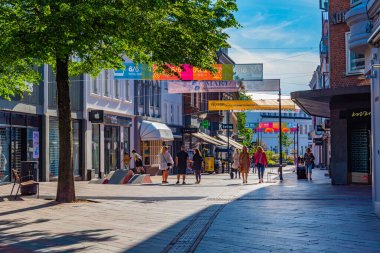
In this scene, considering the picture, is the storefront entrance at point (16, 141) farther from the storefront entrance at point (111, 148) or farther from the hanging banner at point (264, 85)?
the hanging banner at point (264, 85)

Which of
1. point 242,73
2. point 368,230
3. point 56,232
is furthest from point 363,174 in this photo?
point 56,232

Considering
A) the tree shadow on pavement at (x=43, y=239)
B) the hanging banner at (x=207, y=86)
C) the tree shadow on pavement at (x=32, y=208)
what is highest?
the hanging banner at (x=207, y=86)

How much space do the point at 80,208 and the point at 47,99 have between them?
1492 cm

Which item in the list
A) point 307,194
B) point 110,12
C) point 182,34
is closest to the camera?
point 110,12

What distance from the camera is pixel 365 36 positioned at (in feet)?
52.7

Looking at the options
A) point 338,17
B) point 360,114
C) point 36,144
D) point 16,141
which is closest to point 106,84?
point 36,144

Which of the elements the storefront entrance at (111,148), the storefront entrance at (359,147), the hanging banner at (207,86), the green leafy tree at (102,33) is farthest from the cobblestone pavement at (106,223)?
the hanging banner at (207,86)

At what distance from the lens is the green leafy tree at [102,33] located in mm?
14094

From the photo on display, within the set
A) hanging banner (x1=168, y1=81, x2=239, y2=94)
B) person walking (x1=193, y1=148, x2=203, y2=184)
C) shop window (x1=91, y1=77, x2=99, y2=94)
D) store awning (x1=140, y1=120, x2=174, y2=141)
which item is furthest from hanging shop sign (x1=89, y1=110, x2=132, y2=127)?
person walking (x1=193, y1=148, x2=203, y2=184)

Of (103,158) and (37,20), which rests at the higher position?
(37,20)

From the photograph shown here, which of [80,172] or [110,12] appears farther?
[80,172]

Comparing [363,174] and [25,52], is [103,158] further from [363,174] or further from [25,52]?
[25,52]

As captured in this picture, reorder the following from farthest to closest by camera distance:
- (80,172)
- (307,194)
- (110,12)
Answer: (80,172) < (307,194) < (110,12)

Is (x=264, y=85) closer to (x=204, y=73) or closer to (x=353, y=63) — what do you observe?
(x=204, y=73)
